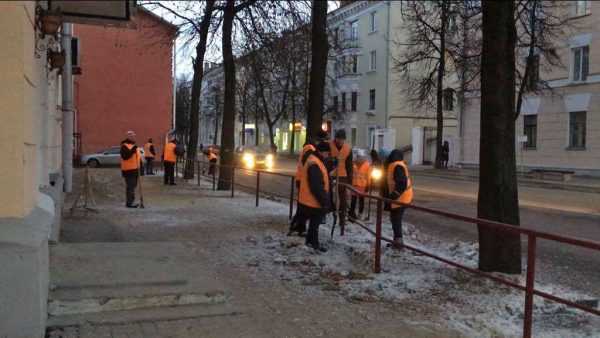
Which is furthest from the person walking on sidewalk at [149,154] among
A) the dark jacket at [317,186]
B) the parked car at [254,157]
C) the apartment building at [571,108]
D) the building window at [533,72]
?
the dark jacket at [317,186]

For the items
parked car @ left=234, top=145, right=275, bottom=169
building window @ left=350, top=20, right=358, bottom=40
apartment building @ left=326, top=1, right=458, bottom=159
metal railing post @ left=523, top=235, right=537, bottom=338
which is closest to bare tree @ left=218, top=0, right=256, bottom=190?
metal railing post @ left=523, top=235, right=537, bottom=338

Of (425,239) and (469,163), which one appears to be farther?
(469,163)

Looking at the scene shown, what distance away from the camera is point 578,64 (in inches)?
1176

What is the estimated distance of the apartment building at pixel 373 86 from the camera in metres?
49.7

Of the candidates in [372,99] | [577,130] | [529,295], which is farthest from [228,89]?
[372,99]

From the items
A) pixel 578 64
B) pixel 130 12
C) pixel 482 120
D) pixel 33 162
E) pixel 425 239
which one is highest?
pixel 578 64

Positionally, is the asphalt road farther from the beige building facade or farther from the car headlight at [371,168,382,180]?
the beige building facade

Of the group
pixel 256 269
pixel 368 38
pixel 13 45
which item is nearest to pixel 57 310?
pixel 13 45

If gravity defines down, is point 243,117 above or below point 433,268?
above

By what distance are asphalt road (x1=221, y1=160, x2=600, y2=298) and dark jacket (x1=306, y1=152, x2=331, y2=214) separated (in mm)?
2864

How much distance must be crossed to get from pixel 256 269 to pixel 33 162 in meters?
3.21

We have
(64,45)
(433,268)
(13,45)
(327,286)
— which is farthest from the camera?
(64,45)

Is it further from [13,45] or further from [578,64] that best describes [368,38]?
[13,45]

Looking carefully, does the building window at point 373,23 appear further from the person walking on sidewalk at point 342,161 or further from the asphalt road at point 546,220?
the person walking on sidewalk at point 342,161
